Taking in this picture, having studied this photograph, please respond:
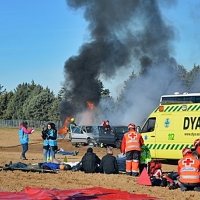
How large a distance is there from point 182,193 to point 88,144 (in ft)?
66.9

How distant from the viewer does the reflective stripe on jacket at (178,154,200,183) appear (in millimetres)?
12102

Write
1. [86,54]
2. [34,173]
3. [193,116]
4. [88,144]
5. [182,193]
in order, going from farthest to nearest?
[86,54]
[88,144]
[193,116]
[34,173]
[182,193]

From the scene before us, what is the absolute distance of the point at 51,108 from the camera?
95.0 meters

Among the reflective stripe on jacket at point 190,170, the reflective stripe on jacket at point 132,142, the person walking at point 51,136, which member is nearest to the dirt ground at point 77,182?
the reflective stripe on jacket at point 190,170

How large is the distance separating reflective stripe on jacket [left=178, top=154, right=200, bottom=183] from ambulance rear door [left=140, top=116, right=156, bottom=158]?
24.1 ft

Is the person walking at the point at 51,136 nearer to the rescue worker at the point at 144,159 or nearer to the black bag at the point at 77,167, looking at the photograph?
the black bag at the point at 77,167

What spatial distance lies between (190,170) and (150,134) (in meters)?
7.73

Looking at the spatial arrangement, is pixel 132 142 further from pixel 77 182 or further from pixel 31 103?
pixel 31 103

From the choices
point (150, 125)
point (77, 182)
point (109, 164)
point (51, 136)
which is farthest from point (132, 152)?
point (150, 125)

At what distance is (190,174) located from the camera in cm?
1212

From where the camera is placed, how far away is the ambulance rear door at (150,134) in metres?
19.7

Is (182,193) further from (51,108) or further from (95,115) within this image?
(51,108)

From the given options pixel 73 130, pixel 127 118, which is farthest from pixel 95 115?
pixel 73 130

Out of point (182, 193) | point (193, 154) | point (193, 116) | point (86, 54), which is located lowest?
point (182, 193)
